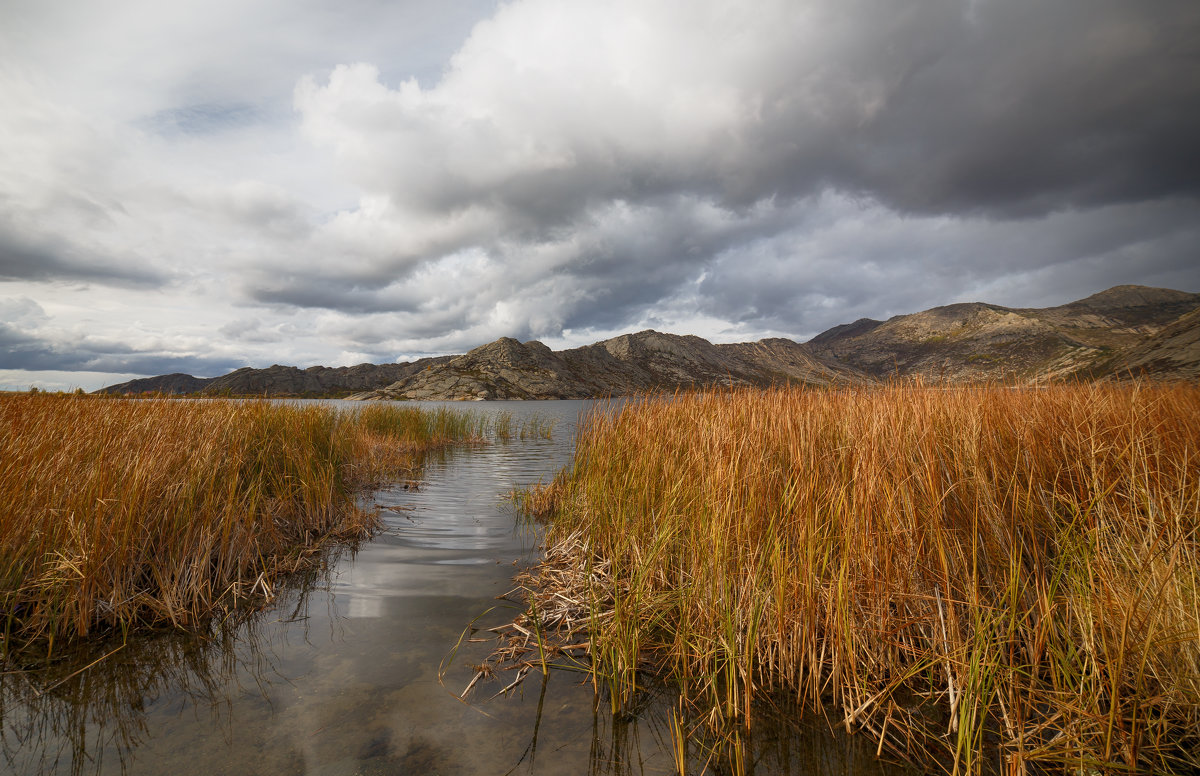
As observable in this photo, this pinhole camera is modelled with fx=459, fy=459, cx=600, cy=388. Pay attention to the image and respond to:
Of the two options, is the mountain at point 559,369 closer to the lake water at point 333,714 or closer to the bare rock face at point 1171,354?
the bare rock face at point 1171,354

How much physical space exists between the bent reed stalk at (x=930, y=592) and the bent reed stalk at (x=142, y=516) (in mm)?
3353

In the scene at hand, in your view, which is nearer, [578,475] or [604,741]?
[604,741]

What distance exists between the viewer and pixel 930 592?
3281 mm

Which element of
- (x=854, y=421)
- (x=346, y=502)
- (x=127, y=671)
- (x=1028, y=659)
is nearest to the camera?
(x=1028, y=659)

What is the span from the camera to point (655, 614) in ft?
12.1

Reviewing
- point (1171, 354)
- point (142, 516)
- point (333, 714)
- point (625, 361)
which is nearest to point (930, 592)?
point (333, 714)

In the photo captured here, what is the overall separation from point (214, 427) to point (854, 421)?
8.19 m

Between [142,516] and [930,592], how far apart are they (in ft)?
22.0

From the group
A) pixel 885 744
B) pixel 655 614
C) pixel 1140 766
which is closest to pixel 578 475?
pixel 655 614

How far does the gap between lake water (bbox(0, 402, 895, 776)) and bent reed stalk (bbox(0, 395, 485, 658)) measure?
460 millimetres

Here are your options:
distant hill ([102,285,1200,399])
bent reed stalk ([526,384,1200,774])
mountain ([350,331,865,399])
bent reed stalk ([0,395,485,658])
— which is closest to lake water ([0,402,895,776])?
bent reed stalk ([526,384,1200,774])

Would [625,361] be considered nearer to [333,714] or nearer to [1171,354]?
[1171,354]

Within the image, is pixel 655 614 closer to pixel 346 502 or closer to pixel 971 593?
pixel 971 593

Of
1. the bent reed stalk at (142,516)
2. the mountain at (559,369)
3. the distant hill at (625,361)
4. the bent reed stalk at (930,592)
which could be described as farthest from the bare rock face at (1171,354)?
the distant hill at (625,361)
